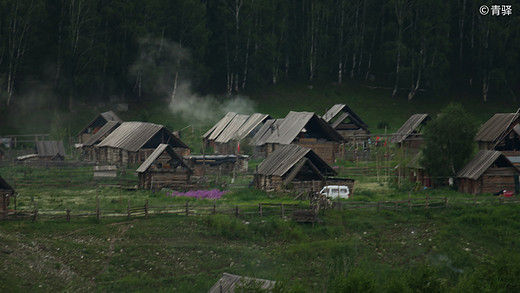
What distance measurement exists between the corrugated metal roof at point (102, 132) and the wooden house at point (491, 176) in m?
35.5

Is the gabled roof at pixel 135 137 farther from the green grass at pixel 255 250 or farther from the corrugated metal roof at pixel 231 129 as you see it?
the green grass at pixel 255 250

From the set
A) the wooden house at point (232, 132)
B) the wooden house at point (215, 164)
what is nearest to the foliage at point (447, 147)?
the wooden house at point (215, 164)

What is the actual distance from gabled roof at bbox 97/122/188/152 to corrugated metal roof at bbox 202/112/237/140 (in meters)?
8.05

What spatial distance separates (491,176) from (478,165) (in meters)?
1.12

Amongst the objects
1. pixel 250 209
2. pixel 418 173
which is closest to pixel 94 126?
pixel 418 173

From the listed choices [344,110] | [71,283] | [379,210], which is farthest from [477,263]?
[344,110]

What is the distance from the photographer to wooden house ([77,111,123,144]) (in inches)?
3494

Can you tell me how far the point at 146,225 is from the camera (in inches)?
2026

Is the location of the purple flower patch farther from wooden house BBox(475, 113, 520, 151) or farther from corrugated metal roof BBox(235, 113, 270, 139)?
corrugated metal roof BBox(235, 113, 270, 139)

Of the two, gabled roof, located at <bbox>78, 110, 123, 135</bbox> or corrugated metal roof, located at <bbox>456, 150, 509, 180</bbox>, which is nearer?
corrugated metal roof, located at <bbox>456, 150, 509, 180</bbox>

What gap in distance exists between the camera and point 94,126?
9012cm

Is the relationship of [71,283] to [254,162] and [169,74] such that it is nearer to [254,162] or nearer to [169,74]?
[254,162]

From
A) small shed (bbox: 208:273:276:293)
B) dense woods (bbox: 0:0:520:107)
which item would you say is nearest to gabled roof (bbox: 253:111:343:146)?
dense woods (bbox: 0:0:520:107)

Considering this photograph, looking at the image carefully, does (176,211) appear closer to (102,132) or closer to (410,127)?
(410,127)
